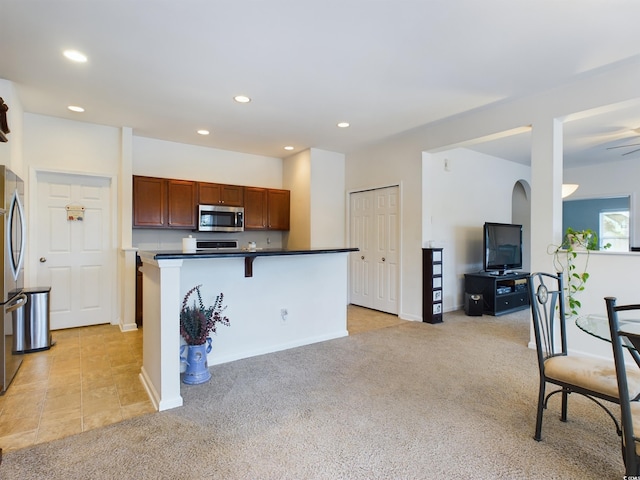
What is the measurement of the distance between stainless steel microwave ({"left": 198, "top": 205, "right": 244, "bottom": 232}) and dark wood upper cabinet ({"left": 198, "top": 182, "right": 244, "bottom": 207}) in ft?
0.27

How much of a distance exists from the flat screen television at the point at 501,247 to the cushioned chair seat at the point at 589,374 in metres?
3.57

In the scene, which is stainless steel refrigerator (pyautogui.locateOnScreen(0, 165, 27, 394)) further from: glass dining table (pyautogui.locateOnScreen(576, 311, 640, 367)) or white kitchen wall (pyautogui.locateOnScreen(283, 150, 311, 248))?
glass dining table (pyautogui.locateOnScreen(576, 311, 640, 367))

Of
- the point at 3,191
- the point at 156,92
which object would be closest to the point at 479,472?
the point at 3,191

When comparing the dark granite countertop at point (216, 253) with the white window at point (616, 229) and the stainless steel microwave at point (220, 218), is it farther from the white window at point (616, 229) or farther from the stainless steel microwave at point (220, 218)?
the white window at point (616, 229)

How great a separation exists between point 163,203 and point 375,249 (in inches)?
131

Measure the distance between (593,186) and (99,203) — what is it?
8.75 meters

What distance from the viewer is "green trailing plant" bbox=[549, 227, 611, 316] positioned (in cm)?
333

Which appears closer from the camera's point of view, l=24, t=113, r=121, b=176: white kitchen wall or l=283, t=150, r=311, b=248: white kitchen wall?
l=24, t=113, r=121, b=176: white kitchen wall

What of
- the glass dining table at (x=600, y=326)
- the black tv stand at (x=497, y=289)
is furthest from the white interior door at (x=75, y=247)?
the black tv stand at (x=497, y=289)

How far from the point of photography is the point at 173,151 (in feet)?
17.5

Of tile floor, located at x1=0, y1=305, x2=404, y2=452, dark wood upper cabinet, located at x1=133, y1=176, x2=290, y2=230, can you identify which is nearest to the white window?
dark wood upper cabinet, located at x1=133, y1=176, x2=290, y2=230

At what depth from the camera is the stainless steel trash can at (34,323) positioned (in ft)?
11.4

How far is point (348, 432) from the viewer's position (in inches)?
82.8

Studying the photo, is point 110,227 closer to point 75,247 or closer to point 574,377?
point 75,247
